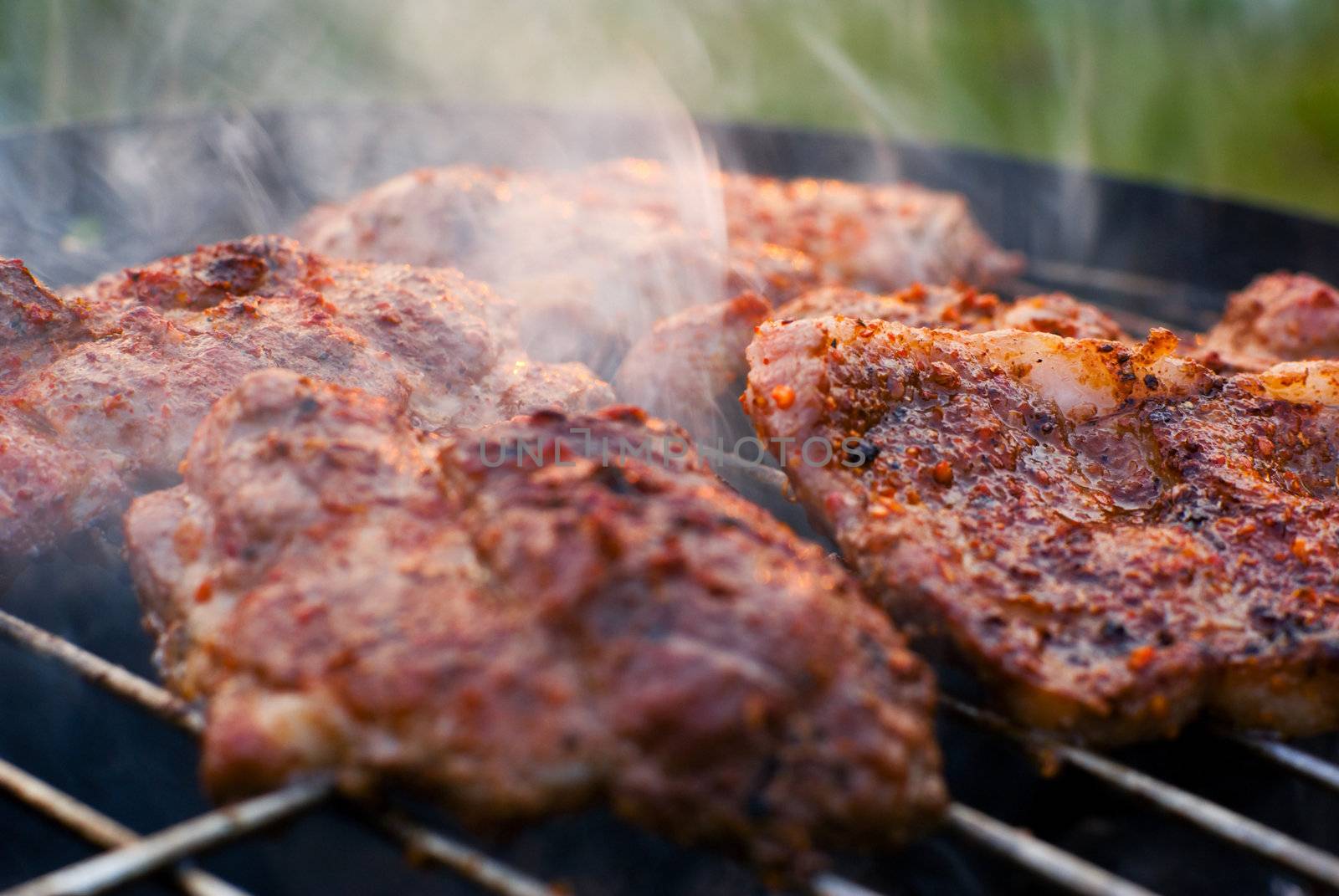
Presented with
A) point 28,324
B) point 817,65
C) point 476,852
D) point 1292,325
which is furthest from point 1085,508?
point 817,65

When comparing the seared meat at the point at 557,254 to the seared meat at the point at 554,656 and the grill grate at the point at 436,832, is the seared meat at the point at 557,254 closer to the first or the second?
the seared meat at the point at 554,656

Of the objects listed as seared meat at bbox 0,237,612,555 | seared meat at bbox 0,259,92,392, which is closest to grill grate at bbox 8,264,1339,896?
seared meat at bbox 0,237,612,555

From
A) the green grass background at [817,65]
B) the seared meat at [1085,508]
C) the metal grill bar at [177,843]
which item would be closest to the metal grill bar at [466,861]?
the metal grill bar at [177,843]

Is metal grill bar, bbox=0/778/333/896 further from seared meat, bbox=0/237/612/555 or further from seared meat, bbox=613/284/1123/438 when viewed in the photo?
seared meat, bbox=613/284/1123/438

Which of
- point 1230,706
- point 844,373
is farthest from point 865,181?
point 1230,706

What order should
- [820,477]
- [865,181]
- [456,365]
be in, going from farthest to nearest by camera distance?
[865,181] < [456,365] < [820,477]

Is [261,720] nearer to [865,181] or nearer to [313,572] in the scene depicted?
[313,572]
